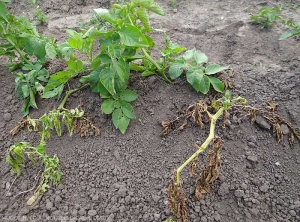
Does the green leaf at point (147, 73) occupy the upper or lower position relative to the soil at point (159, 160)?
upper

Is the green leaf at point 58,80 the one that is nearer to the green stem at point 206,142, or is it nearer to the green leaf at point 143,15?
the green leaf at point 143,15

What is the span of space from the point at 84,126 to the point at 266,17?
211 centimetres

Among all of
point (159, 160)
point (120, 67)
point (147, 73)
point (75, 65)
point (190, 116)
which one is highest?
point (120, 67)

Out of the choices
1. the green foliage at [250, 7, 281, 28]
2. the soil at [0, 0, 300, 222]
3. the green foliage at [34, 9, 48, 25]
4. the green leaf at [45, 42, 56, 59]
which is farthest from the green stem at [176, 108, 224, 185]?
the green foliage at [34, 9, 48, 25]

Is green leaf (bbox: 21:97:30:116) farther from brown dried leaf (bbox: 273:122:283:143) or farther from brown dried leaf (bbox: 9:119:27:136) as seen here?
brown dried leaf (bbox: 273:122:283:143)

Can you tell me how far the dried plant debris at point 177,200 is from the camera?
4.97 feet

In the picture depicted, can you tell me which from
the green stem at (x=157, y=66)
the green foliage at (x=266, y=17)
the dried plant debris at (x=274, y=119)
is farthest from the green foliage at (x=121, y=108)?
the green foliage at (x=266, y=17)

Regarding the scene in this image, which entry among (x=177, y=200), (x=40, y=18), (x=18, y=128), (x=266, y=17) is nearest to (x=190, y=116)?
(x=177, y=200)

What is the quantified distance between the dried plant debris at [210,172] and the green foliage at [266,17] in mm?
1844

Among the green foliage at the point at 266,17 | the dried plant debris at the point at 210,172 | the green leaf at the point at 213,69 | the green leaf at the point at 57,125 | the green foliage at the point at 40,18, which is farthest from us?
the green foliage at the point at 40,18

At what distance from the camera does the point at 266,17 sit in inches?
120

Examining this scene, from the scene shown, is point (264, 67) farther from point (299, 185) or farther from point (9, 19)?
point (9, 19)

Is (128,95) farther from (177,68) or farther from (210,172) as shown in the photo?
(210,172)

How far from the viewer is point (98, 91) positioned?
2115 mm
